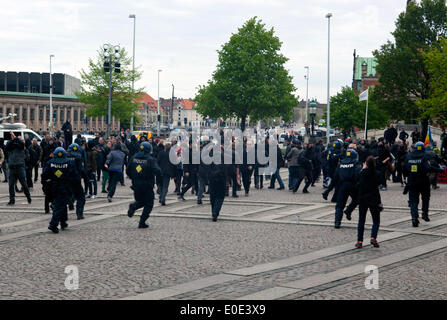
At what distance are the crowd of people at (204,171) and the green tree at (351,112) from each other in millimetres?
40228

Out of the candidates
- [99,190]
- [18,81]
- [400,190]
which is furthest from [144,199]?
[18,81]

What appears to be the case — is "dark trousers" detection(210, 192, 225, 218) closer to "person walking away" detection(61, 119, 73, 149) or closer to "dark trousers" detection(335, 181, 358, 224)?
"dark trousers" detection(335, 181, 358, 224)

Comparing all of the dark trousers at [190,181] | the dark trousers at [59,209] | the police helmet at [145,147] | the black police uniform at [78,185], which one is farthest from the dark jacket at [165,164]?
the dark trousers at [59,209]

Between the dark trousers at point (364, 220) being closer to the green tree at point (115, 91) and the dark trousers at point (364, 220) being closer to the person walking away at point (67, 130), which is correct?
the person walking away at point (67, 130)

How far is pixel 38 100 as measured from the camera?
101938mm

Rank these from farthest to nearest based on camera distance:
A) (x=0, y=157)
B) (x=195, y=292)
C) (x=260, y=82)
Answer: (x=260, y=82), (x=0, y=157), (x=195, y=292)

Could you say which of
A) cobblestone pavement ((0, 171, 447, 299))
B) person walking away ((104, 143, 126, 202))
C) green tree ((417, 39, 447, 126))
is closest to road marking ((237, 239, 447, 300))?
cobblestone pavement ((0, 171, 447, 299))

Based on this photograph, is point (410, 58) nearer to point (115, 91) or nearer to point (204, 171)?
point (115, 91)

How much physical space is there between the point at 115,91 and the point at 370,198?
47655mm

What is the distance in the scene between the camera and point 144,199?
1298 centimetres

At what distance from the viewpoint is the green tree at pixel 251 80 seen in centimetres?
6016
